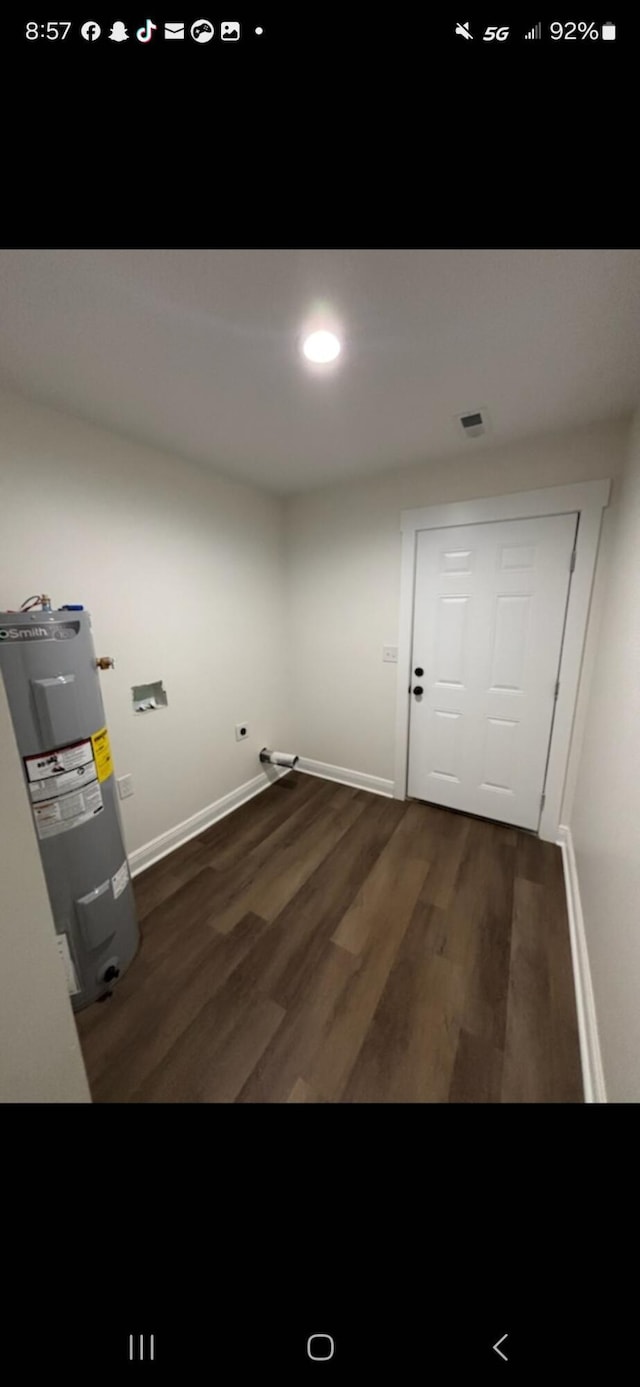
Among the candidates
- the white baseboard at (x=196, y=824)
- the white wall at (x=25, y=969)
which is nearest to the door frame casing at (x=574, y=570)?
the white baseboard at (x=196, y=824)

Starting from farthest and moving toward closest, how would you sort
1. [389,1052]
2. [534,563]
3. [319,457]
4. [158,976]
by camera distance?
[319,457] < [534,563] < [158,976] < [389,1052]

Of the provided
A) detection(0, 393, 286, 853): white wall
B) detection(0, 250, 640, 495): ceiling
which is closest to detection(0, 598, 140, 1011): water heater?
detection(0, 393, 286, 853): white wall

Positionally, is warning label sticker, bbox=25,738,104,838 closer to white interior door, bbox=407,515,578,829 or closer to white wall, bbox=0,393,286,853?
white wall, bbox=0,393,286,853

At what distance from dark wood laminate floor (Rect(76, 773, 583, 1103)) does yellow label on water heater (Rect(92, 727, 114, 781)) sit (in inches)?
30.5

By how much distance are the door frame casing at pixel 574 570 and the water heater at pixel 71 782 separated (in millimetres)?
1694

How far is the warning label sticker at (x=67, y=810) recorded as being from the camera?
1192 mm

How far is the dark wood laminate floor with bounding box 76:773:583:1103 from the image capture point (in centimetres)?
110

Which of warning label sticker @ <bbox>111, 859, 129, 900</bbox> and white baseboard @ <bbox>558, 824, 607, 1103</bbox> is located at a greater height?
warning label sticker @ <bbox>111, 859, 129, 900</bbox>
